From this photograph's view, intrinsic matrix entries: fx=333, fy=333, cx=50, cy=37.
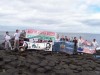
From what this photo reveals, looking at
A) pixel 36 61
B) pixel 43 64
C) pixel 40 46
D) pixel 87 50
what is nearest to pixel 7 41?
pixel 40 46

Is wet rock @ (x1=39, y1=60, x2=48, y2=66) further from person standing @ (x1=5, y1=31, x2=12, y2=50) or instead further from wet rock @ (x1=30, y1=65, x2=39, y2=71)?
person standing @ (x1=5, y1=31, x2=12, y2=50)

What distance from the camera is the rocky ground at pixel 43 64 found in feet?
75.4

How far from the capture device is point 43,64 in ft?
80.8

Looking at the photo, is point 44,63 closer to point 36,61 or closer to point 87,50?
point 36,61

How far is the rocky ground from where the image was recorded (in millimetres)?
22969

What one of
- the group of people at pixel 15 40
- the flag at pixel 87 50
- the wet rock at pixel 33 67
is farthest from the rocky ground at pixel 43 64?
the flag at pixel 87 50

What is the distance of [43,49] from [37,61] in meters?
4.24

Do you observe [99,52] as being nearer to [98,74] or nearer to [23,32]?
[23,32]

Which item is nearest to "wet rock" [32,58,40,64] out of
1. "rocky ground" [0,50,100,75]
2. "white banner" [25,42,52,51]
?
"rocky ground" [0,50,100,75]

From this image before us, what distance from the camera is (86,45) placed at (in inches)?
1204

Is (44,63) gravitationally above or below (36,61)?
below

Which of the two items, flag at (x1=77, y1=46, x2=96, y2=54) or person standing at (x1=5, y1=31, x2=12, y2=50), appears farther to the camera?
flag at (x1=77, y1=46, x2=96, y2=54)

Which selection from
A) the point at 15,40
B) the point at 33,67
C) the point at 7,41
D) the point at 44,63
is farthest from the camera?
the point at 7,41

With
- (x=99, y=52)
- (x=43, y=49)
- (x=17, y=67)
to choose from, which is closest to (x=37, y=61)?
(x=17, y=67)
